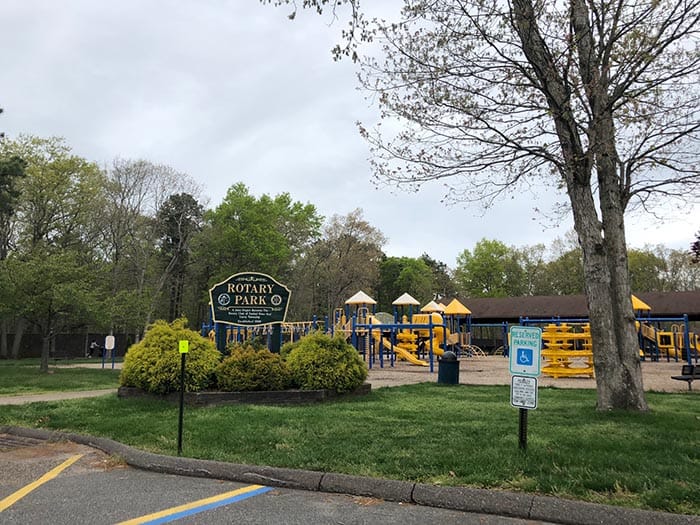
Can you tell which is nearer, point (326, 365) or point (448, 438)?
point (448, 438)

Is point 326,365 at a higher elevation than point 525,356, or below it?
below

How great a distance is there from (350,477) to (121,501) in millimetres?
2062

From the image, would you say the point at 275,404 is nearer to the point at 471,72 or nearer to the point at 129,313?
the point at 471,72

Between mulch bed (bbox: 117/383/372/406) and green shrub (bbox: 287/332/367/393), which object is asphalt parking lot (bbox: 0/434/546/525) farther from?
green shrub (bbox: 287/332/367/393)

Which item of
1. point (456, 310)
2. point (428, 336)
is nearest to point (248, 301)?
point (428, 336)

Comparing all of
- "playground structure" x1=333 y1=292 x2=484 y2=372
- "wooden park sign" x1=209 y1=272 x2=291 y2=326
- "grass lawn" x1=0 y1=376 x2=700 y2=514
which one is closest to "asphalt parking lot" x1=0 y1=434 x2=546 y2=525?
"grass lawn" x1=0 y1=376 x2=700 y2=514

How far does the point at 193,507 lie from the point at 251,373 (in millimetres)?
5913

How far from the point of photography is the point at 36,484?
5527mm

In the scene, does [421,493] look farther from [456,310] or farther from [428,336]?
[456,310]

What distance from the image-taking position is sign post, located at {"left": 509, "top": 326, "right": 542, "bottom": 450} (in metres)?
5.81

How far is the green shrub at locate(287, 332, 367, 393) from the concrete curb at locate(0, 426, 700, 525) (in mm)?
4519

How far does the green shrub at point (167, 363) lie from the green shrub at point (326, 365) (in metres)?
1.66

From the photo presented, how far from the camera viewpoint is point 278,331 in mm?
12562

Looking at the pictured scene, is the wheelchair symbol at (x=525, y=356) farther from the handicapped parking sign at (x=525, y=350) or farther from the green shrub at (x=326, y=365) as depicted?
the green shrub at (x=326, y=365)
